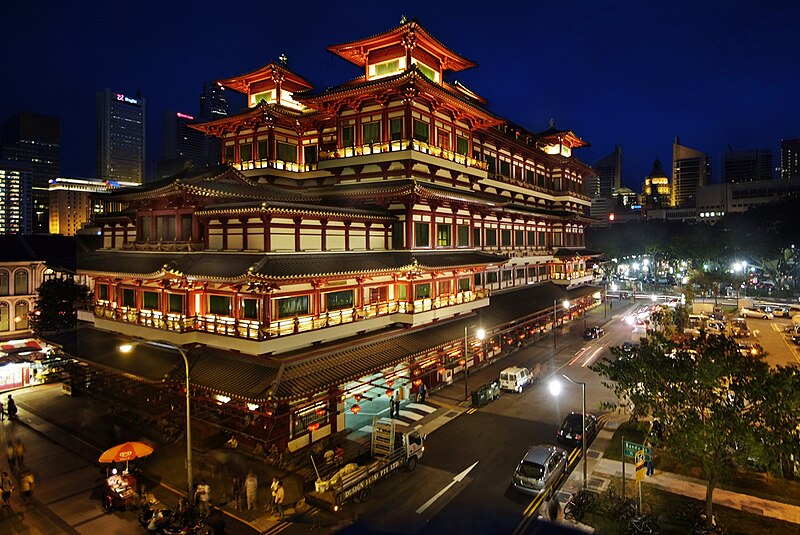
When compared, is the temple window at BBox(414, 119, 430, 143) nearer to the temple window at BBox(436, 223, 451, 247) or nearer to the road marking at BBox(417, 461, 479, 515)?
the temple window at BBox(436, 223, 451, 247)

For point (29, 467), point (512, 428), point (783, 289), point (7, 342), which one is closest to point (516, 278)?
point (512, 428)

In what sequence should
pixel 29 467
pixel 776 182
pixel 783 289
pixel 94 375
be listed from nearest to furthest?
pixel 29 467
pixel 94 375
pixel 783 289
pixel 776 182

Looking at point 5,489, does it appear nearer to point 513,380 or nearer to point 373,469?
point 373,469

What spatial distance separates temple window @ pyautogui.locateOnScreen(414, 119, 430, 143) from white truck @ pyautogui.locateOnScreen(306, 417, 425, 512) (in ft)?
70.6

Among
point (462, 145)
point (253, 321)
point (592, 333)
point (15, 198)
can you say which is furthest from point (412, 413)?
point (15, 198)

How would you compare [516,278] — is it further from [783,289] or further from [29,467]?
[783,289]

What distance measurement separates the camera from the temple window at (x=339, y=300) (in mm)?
30203

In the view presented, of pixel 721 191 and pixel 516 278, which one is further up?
pixel 721 191

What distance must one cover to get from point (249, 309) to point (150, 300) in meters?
9.71

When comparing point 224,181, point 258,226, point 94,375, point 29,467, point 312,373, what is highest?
point 224,181

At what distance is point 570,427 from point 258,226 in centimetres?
2230

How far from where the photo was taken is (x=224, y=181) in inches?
1209

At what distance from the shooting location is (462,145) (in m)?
43.0

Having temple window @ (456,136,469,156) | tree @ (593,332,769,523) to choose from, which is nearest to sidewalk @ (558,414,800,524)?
tree @ (593,332,769,523)
